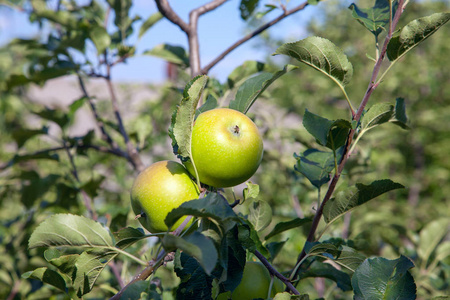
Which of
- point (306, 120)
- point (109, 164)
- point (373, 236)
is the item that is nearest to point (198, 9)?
point (306, 120)

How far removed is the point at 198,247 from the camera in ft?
1.84

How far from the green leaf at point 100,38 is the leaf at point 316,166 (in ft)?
3.50

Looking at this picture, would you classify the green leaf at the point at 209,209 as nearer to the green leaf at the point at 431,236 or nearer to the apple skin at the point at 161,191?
the apple skin at the point at 161,191

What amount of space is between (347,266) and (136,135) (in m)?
1.23

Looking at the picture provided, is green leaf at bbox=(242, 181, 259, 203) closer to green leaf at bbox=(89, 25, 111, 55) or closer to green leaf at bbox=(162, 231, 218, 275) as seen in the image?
green leaf at bbox=(162, 231, 218, 275)

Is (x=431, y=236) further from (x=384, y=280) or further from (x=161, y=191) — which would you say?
(x=161, y=191)

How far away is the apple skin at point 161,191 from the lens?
775 millimetres

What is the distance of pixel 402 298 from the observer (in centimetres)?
69

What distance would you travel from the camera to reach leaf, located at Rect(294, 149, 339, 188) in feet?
3.10

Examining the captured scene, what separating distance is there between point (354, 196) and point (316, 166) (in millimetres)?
158

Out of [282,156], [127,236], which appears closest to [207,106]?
[127,236]

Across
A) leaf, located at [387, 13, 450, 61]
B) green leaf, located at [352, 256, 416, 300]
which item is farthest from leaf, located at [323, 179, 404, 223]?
leaf, located at [387, 13, 450, 61]

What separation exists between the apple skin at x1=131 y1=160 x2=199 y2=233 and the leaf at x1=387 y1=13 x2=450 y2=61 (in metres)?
0.49

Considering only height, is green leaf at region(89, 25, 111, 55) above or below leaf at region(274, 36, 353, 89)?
below
